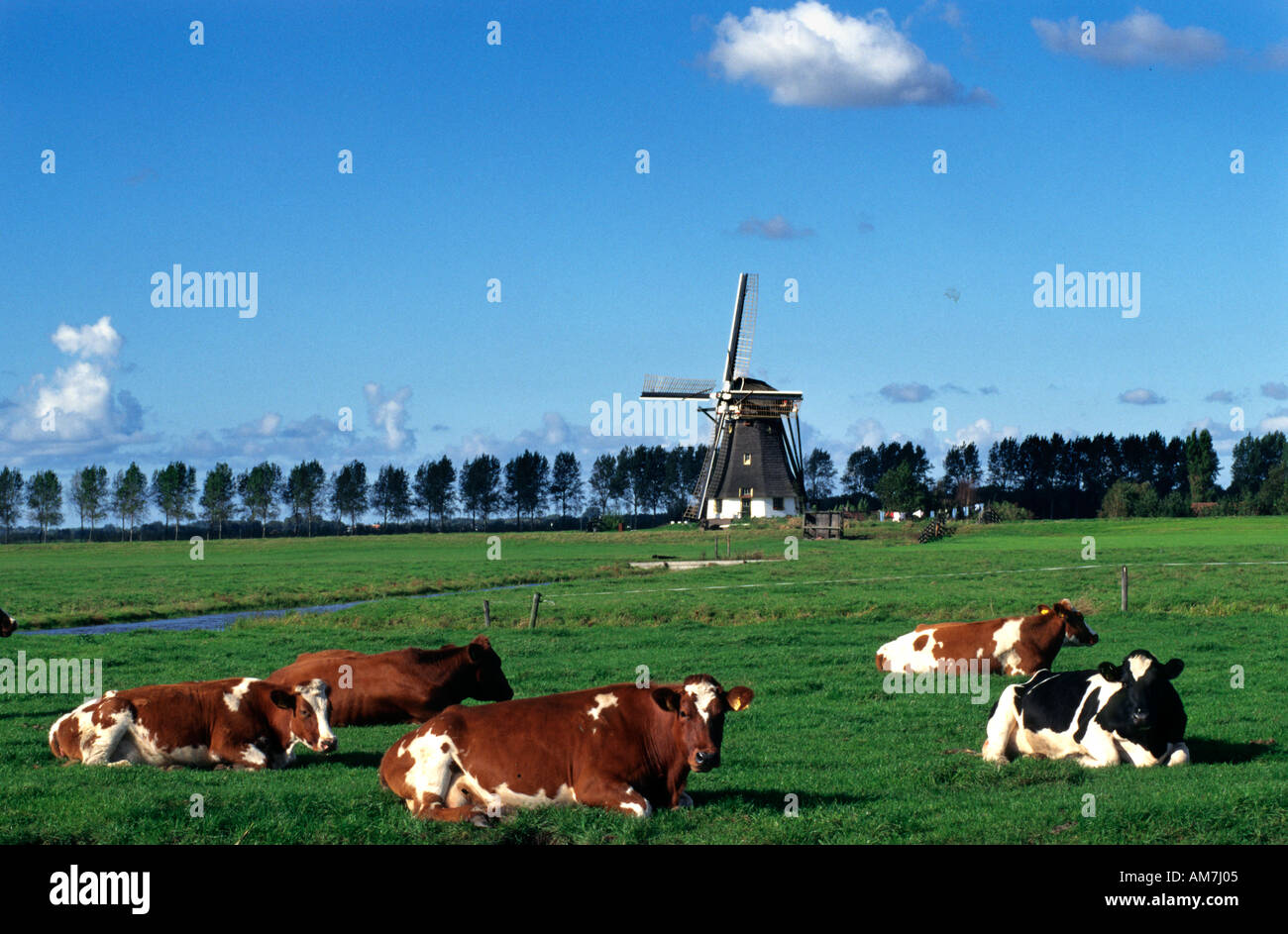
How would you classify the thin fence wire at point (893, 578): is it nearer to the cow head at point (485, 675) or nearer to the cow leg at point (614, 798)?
the cow head at point (485, 675)

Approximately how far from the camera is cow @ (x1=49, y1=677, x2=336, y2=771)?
12422mm

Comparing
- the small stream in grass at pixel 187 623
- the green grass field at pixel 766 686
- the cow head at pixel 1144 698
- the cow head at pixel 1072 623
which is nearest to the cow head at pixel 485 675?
the green grass field at pixel 766 686

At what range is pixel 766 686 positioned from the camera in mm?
18516

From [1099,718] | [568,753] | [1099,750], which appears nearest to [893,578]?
[1099,718]

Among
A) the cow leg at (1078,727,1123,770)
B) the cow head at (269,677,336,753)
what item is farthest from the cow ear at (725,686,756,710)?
the cow leg at (1078,727,1123,770)

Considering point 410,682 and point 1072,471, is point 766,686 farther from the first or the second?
point 1072,471

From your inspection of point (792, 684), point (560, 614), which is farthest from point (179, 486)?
point (792, 684)

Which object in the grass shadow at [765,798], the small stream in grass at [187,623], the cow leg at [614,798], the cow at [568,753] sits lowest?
the small stream in grass at [187,623]

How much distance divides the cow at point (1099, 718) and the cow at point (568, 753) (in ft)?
14.3

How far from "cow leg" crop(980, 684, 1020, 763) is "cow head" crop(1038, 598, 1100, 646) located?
272 inches

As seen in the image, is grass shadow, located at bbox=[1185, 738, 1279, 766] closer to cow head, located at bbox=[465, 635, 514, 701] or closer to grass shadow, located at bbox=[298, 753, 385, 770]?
cow head, located at bbox=[465, 635, 514, 701]

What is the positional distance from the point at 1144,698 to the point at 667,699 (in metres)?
5.13

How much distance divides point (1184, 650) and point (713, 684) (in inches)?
594

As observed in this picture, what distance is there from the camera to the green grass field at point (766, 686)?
31.0 feet
